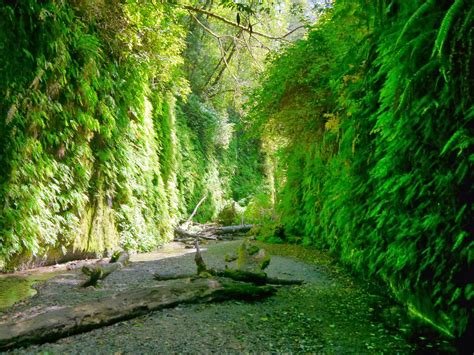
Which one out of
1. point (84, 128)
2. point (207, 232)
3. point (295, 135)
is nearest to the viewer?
point (84, 128)

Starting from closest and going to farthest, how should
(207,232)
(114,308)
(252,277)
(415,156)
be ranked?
(415,156) < (114,308) < (252,277) < (207,232)

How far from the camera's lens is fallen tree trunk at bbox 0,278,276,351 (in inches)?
103

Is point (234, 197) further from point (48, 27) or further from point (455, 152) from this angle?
point (455, 152)

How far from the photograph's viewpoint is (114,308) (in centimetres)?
306

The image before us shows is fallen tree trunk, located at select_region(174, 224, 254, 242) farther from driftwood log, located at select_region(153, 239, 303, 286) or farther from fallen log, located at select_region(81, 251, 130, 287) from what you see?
driftwood log, located at select_region(153, 239, 303, 286)

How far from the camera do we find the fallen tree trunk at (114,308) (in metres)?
2.62

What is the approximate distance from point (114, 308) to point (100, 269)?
1857 millimetres

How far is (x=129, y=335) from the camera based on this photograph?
2766mm

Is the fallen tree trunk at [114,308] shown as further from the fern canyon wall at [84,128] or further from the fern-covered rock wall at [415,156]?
the fern canyon wall at [84,128]

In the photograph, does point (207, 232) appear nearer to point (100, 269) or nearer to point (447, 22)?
point (100, 269)

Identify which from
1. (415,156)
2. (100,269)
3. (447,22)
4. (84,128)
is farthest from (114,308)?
(84,128)

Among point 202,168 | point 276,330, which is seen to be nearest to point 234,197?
point 202,168

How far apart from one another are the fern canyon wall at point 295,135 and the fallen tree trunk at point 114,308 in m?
1.44

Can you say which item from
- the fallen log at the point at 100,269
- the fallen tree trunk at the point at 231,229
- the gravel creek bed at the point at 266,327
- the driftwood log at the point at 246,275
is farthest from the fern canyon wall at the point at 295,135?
the fallen log at the point at 100,269
